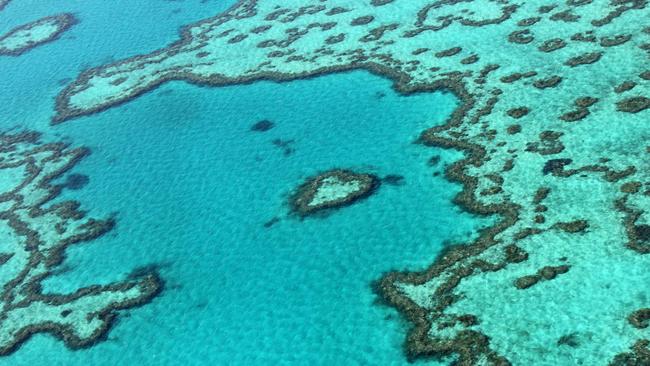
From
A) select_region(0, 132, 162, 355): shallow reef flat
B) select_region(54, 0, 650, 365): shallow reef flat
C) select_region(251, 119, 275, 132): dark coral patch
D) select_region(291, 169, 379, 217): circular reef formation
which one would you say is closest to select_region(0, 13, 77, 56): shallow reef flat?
select_region(54, 0, 650, 365): shallow reef flat

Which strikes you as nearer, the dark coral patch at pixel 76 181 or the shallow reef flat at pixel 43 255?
the shallow reef flat at pixel 43 255

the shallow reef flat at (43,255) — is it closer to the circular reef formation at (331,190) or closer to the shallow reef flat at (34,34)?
the circular reef formation at (331,190)

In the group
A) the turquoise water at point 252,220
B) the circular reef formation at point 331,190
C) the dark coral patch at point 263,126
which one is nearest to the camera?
the turquoise water at point 252,220

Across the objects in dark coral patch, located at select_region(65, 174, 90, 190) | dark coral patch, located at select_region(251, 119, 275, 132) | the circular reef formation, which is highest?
dark coral patch, located at select_region(251, 119, 275, 132)

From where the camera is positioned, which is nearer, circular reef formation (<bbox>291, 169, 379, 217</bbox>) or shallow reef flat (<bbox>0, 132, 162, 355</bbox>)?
shallow reef flat (<bbox>0, 132, 162, 355</bbox>)

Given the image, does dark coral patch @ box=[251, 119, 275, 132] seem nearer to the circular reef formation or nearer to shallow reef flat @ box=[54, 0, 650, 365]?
shallow reef flat @ box=[54, 0, 650, 365]

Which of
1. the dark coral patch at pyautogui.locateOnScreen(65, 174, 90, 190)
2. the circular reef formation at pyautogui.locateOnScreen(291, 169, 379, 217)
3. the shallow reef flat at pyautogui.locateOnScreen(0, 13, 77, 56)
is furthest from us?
the shallow reef flat at pyautogui.locateOnScreen(0, 13, 77, 56)

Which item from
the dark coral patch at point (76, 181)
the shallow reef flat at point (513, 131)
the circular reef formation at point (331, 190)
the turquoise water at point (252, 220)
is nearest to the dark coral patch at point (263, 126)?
the turquoise water at point (252, 220)
